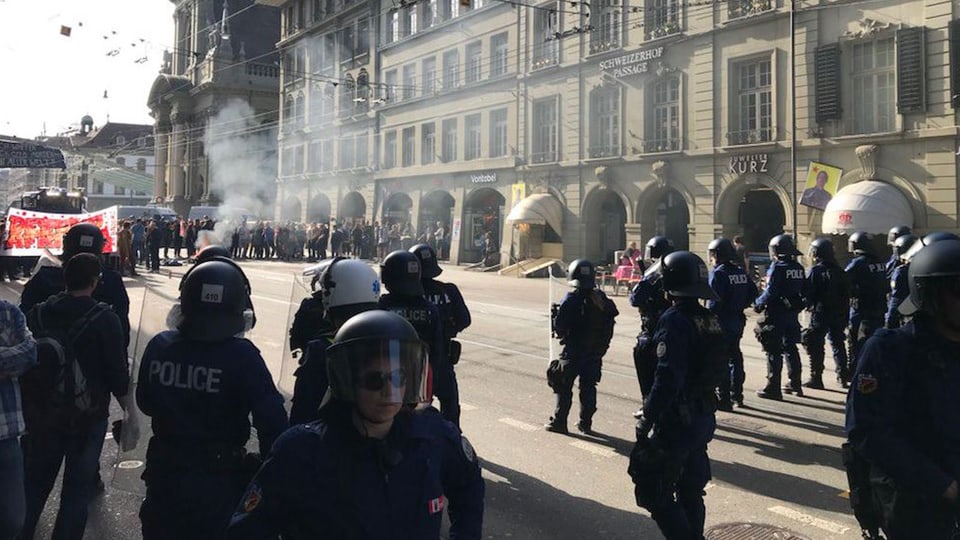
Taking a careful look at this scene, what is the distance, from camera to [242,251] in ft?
105

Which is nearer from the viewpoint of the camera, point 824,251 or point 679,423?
point 679,423

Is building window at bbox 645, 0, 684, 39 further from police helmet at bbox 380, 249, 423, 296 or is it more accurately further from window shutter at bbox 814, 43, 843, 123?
police helmet at bbox 380, 249, 423, 296

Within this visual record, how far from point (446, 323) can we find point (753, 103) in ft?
65.0

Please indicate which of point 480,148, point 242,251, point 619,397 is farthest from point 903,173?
point 242,251

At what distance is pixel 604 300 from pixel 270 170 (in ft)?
162

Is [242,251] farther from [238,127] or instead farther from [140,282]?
[238,127]

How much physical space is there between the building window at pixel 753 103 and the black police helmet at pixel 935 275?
20440 mm

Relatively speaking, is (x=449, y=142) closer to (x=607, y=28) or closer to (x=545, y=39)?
(x=545, y=39)

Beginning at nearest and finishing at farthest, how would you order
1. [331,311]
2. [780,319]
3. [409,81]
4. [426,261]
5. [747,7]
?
1. [331,311]
2. [426,261]
3. [780,319]
4. [747,7]
5. [409,81]

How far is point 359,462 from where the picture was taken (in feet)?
5.87

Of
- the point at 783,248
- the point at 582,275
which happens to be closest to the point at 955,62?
the point at 783,248

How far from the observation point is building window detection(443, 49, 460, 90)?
33000 millimetres

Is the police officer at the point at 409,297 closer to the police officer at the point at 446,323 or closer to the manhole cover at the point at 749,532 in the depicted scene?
the police officer at the point at 446,323

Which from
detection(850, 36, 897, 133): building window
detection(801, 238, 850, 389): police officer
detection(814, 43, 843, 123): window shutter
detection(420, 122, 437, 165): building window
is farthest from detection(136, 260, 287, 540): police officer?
detection(420, 122, 437, 165): building window
